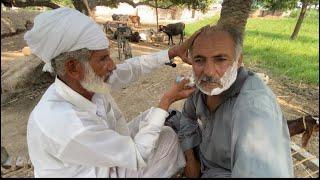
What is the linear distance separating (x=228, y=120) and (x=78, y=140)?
2.98 feet

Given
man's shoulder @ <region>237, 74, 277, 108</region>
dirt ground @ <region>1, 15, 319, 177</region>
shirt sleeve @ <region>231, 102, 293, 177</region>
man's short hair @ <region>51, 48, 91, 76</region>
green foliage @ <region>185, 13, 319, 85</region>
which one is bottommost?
green foliage @ <region>185, 13, 319, 85</region>

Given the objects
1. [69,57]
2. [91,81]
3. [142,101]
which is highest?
[69,57]

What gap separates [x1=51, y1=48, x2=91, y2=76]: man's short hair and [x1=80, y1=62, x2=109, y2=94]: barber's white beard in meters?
0.05

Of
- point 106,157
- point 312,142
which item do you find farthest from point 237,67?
point 312,142

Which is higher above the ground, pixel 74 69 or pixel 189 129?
pixel 74 69

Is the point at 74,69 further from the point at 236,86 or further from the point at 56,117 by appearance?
the point at 236,86

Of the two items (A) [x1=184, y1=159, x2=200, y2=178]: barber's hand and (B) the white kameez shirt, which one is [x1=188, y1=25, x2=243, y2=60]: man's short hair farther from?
(A) [x1=184, y1=159, x2=200, y2=178]: barber's hand

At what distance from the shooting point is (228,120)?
7.38 feet

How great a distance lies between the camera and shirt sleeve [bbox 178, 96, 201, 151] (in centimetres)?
265

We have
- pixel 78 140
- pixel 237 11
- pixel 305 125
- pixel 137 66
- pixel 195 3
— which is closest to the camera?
pixel 78 140

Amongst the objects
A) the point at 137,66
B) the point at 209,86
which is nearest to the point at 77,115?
the point at 209,86

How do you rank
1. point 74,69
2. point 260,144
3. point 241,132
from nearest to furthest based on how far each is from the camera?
point 260,144 < point 241,132 < point 74,69

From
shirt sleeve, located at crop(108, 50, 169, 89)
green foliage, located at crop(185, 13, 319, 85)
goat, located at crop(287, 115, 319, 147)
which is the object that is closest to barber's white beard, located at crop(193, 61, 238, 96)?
→ goat, located at crop(287, 115, 319, 147)

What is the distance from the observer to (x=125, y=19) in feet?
82.8
